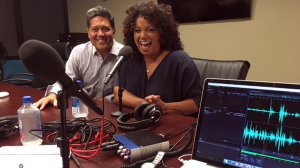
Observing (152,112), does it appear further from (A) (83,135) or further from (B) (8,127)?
(B) (8,127)

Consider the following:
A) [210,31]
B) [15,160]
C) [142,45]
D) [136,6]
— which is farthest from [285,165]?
[210,31]

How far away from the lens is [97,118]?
1493 millimetres

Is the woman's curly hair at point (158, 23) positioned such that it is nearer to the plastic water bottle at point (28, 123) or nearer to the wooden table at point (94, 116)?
the wooden table at point (94, 116)

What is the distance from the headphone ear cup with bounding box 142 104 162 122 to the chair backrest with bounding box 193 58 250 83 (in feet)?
2.18

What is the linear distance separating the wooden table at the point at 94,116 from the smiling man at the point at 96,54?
402 mm

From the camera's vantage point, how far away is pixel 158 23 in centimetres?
192

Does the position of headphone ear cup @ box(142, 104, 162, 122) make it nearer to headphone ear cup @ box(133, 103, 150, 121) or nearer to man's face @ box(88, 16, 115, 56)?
headphone ear cup @ box(133, 103, 150, 121)

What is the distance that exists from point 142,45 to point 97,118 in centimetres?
64

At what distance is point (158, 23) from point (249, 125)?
4.00 ft

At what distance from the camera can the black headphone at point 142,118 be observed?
1307 mm

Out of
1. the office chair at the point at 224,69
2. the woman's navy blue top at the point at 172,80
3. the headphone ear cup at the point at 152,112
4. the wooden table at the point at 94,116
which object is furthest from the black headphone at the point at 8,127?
the office chair at the point at 224,69

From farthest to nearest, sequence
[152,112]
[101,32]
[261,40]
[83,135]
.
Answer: [261,40], [101,32], [152,112], [83,135]

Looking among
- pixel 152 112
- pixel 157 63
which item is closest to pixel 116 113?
pixel 152 112

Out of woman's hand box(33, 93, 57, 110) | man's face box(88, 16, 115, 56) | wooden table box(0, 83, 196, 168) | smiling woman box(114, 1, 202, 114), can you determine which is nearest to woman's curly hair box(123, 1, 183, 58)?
smiling woman box(114, 1, 202, 114)
